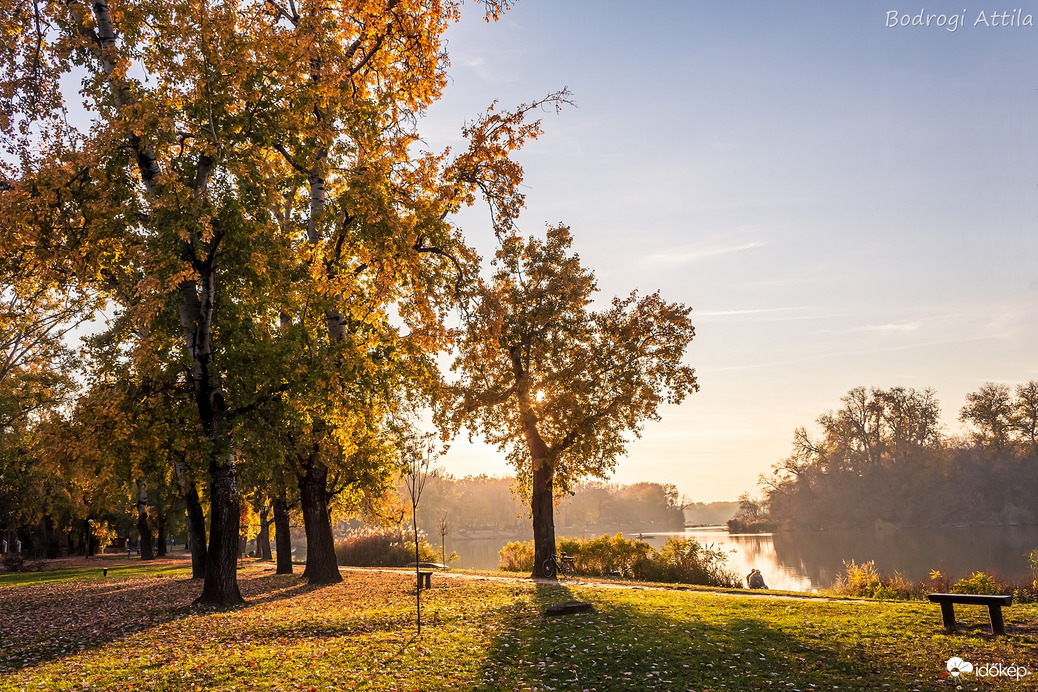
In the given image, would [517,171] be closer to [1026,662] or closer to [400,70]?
[400,70]

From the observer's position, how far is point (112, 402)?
15.1 m

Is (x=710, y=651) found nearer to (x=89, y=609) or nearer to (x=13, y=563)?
(x=89, y=609)

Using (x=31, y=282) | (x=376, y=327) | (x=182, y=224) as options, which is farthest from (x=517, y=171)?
(x=31, y=282)

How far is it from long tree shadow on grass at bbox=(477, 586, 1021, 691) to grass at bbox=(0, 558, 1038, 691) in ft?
0.12

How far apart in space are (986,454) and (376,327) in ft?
262

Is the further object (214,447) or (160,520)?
(160,520)

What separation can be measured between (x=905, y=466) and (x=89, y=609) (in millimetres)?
80586

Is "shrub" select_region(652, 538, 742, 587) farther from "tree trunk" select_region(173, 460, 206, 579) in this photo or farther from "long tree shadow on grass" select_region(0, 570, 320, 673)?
"tree trunk" select_region(173, 460, 206, 579)

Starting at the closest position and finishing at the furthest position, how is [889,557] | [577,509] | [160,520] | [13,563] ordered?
1. [13,563]
2. [889,557]
3. [160,520]
4. [577,509]

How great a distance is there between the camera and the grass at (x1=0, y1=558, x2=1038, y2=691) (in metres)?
8.23

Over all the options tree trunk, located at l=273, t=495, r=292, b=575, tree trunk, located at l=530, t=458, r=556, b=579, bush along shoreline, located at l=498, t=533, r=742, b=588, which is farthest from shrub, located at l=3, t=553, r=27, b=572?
tree trunk, located at l=530, t=458, r=556, b=579

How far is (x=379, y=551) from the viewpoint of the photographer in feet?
119

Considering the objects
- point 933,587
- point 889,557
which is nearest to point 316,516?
point 933,587

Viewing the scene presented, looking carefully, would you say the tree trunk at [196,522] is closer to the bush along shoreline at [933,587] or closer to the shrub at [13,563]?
the shrub at [13,563]
